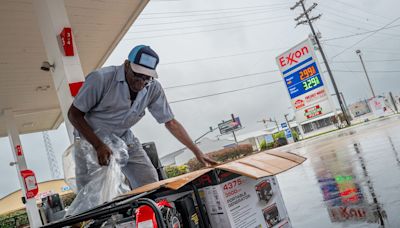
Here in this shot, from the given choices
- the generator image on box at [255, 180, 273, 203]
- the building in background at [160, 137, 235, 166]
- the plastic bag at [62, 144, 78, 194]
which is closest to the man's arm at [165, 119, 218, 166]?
the plastic bag at [62, 144, 78, 194]

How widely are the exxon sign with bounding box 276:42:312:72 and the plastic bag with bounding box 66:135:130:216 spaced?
19024mm

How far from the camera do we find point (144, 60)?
78.2 inches

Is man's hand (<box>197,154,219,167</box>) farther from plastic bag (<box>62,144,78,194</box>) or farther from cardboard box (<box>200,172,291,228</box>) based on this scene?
plastic bag (<box>62,144,78,194</box>)

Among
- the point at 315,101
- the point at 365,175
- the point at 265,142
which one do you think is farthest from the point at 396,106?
the point at 365,175

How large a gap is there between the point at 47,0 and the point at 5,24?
1585 millimetres

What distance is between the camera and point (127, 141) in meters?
2.58

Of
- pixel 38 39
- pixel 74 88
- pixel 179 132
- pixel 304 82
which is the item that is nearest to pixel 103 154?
pixel 179 132

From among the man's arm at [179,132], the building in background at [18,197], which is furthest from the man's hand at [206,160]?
the building in background at [18,197]

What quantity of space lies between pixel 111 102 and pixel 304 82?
19.8m

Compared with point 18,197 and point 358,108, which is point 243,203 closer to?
point 18,197

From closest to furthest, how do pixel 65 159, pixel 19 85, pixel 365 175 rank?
pixel 65 159
pixel 365 175
pixel 19 85

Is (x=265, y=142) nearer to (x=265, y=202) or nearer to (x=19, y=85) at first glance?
(x=19, y=85)

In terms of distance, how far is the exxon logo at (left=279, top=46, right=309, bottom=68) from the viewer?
2009 centimetres

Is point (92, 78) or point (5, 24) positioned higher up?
point (5, 24)
